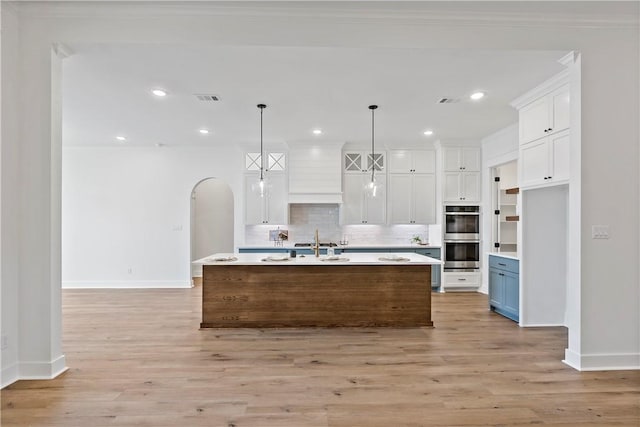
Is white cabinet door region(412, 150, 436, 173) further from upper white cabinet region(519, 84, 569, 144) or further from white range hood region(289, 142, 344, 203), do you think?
upper white cabinet region(519, 84, 569, 144)

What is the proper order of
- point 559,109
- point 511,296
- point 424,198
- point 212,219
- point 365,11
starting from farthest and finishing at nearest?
point 212,219 → point 424,198 → point 511,296 → point 559,109 → point 365,11

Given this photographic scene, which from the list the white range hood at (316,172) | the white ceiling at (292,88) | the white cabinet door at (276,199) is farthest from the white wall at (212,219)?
the white range hood at (316,172)

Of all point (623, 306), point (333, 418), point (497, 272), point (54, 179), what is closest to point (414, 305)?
point (497, 272)

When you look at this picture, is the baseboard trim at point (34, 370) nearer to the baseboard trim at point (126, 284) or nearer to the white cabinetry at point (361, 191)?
the baseboard trim at point (126, 284)

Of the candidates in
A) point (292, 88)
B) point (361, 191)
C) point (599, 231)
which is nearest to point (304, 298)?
point (292, 88)

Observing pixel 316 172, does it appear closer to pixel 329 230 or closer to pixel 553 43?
pixel 329 230

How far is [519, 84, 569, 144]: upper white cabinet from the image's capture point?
12.1ft

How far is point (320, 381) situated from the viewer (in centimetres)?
289

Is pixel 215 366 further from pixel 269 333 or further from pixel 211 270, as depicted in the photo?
pixel 211 270

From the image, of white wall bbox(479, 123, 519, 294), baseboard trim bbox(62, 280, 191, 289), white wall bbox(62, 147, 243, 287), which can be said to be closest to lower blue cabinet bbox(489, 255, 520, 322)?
white wall bbox(479, 123, 519, 294)

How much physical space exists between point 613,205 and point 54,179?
468 centimetres

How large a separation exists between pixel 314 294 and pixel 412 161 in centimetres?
375

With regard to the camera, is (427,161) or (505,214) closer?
(505,214)

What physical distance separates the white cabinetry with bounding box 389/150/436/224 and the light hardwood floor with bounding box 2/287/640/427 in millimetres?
2870
